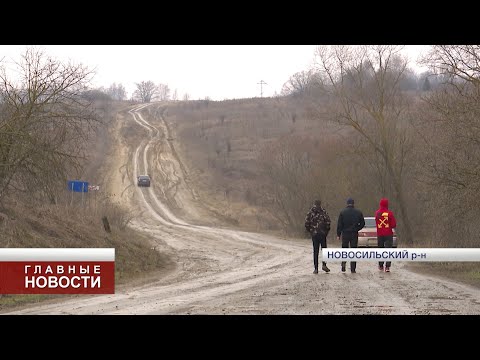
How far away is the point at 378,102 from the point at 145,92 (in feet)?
414

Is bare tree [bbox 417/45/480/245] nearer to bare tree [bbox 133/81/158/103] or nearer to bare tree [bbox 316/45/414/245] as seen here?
bare tree [bbox 316/45/414/245]

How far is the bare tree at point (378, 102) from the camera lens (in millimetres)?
41350

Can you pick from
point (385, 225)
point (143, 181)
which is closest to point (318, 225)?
point (385, 225)

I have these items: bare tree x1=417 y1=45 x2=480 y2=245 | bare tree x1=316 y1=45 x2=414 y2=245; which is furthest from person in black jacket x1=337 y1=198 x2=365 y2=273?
bare tree x1=316 y1=45 x2=414 y2=245

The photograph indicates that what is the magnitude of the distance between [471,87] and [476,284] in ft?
31.1

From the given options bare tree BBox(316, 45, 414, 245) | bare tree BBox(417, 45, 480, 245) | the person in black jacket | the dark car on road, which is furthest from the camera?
the dark car on road

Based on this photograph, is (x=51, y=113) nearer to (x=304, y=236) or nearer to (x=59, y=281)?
(x=59, y=281)

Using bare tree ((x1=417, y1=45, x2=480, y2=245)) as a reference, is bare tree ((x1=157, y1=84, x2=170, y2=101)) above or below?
above

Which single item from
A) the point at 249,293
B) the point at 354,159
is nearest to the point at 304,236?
the point at 354,159

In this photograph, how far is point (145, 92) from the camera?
164 m

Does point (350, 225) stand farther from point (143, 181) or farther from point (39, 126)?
point (143, 181)

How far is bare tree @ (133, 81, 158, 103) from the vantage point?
163 meters

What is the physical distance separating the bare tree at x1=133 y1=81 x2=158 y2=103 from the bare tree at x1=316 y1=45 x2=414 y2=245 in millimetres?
122470

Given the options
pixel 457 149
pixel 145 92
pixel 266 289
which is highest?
pixel 145 92
